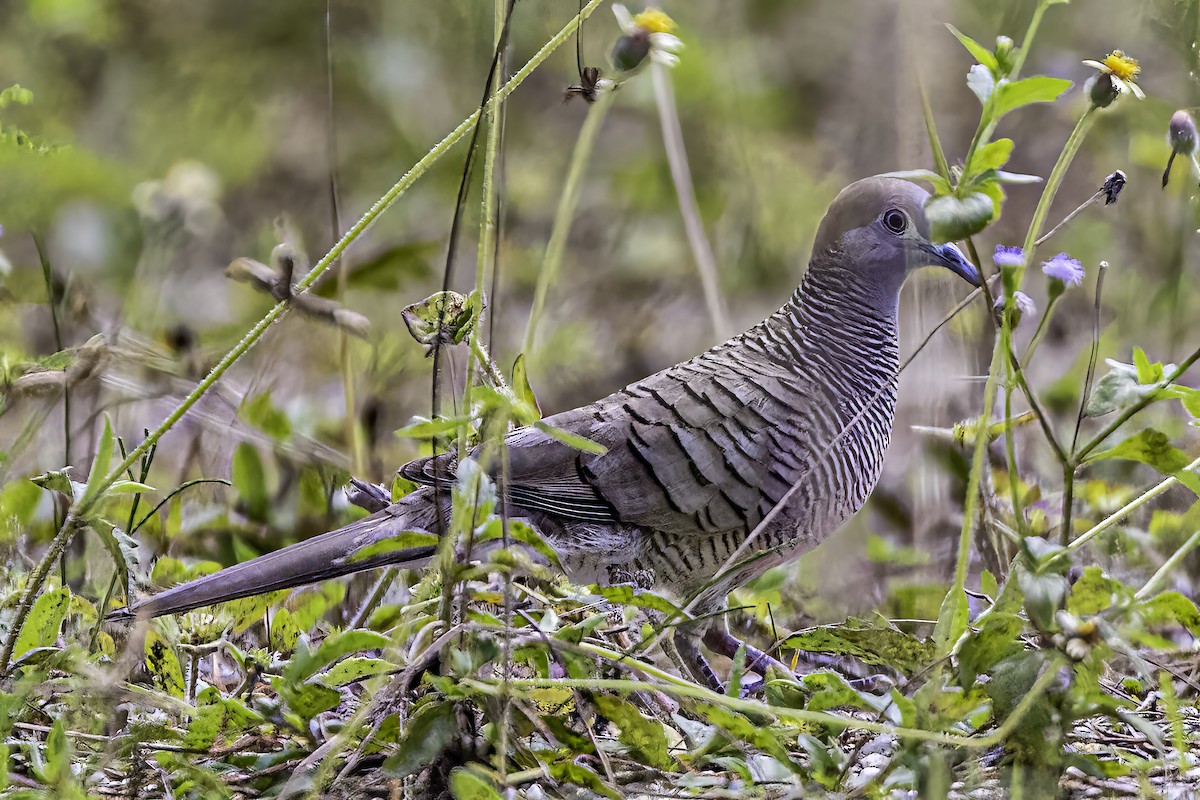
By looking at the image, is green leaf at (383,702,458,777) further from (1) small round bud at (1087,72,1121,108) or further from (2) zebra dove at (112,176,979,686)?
(1) small round bud at (1087,72,1121,108)

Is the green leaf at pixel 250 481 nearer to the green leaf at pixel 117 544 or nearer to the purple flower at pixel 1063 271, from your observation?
the green leaf at pixel 117 544

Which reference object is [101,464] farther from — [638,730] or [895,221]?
[895,221]

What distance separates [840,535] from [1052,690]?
1482 millimetres

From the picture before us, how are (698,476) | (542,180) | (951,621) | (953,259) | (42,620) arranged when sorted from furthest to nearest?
1. (542,180)
2. (953,259)
3. (698,476)
4. (42,620)
5. (951,621)

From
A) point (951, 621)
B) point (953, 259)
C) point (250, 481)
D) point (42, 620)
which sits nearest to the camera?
point (951, 621)

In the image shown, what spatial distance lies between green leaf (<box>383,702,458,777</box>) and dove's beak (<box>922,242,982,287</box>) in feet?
3.88

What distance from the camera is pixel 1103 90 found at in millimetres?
1052

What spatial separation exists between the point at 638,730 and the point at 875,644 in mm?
244

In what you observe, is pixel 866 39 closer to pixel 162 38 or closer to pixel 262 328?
pixel 162 38

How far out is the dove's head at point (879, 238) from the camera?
74.1 inches

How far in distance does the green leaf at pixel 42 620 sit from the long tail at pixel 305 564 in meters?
0.05

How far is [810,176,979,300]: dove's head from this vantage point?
6.18 feet

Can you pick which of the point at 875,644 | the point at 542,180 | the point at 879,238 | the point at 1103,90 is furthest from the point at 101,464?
the point at 542,180

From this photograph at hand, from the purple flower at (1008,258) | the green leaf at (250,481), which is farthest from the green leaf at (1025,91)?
the green leaf at (250,481)
